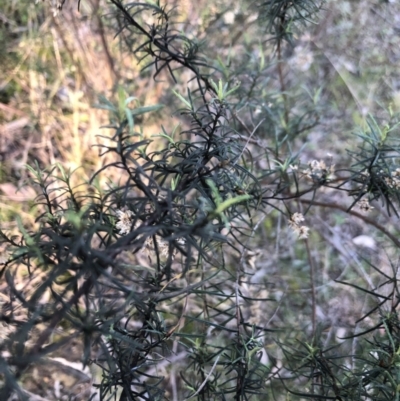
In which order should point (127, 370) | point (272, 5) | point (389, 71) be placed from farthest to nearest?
→ point (389, 71)
point (272, 5)
point (127, 370)

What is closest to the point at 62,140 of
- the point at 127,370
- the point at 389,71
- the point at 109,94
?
the point at 109,94

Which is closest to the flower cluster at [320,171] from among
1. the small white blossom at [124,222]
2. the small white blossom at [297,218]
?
the small white blossom at [297,218]

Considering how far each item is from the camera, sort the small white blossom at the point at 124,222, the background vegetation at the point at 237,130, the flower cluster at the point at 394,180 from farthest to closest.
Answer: the background vegetation at the point at 237,130
the flower cluster at the point at 394,180
the small white blossom at the point at 124,222

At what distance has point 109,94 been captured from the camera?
1756 mm

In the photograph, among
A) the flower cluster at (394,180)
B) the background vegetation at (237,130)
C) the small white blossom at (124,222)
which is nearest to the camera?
the small white blossom at (124,222)

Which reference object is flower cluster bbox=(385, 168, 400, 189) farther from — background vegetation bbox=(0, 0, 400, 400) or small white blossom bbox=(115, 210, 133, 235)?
small white blossom bbox=(115, 210, 133, 235)

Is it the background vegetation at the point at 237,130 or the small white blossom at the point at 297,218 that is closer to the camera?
the small white blossom at the point at 297,218

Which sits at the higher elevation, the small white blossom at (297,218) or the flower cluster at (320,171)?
the flower cluster at (320,171)

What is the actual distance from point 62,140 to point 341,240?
1.26 meters

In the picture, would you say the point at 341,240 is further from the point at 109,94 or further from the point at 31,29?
the point at 31,29

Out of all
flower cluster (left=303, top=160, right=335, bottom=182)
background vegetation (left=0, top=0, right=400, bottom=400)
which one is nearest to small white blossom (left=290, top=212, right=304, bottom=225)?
flower cluster (left=303, top=160, right=335, bottom=182)

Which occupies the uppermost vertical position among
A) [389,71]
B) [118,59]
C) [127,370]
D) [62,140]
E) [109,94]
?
[389,71]

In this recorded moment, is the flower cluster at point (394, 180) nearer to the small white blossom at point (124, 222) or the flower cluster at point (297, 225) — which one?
the flower cluster at point (297, 225)

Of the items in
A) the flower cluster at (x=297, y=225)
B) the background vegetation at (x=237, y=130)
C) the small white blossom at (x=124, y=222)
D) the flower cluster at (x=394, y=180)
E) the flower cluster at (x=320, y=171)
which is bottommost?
the small white blossom at (x=124, y=222)
